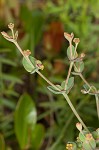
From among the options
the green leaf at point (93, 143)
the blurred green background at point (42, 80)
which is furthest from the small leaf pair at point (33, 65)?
the blurred green background at point (42, 80)

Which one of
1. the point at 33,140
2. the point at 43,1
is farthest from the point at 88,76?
the point at 43,1

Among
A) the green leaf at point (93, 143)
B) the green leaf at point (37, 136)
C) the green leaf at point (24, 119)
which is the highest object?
the green leaf at point (24, 119)

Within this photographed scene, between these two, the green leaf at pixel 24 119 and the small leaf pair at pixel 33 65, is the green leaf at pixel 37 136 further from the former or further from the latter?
the small leaf pair at pixel 33 65

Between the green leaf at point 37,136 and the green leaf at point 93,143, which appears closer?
the green leaf at point 93,143

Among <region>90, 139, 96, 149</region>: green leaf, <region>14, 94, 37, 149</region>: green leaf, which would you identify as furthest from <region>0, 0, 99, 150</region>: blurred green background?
<region>90, 139, 96, 149</region>: green leaf

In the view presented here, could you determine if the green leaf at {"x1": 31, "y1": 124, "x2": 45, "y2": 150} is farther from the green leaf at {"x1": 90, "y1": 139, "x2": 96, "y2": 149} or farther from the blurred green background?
the green leaf at {"x1": 90, "y1": 139, "x2": 96, "y2": 149}

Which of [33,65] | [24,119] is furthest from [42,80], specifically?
[33,65]

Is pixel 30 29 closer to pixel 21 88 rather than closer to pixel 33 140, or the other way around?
pixel 21 88
